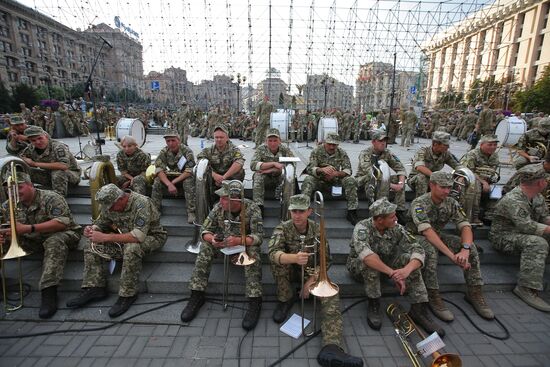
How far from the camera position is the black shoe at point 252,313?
122 inches

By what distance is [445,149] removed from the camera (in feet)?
15.5

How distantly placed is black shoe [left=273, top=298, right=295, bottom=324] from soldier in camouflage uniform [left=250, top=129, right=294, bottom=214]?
160 centimetres

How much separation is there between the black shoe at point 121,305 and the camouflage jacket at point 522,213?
486 centimetres

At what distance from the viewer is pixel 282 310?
326 cm

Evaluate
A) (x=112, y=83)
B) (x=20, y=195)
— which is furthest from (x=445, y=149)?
(x=112, y=83)

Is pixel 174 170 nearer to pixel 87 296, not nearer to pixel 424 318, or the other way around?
pixel 87 296

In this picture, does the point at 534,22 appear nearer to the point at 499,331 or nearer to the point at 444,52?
the point at 444,52

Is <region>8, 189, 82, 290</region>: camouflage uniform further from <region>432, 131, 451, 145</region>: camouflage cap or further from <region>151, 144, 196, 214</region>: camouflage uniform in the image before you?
<region>432, 131, 451, 145</region>: camouflage cap

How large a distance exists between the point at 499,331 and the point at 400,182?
222cm

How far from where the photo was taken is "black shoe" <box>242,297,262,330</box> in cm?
309

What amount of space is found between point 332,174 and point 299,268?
5.65 ft

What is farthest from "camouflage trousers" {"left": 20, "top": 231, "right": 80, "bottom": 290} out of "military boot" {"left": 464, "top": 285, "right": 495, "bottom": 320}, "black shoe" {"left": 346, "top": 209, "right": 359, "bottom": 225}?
"military boot" {"left": 464, "top": 285, "right": 495, "bottom": 320}

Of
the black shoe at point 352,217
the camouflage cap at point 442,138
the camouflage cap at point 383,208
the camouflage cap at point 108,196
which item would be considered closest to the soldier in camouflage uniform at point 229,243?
the camouflage cap at point 108,196

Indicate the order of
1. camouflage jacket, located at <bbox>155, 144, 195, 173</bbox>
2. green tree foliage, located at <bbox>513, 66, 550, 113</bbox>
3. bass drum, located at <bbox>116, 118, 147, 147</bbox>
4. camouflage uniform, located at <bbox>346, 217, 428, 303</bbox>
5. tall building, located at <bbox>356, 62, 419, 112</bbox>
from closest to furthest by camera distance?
camouflage uniform, located at <bbox>346, 217, 428, 303</bbox>, camouflage jacket, located at <bbox>155, 144, 195, 173</bbox>, bass drum, located at <bbox>116, 118, 147, 147</bbox>, green tree foliage, located at <bbox>513, 66, 550, 113</bbox>, tall building, located at <bbox>356, 62, 419, 112</bbox>
